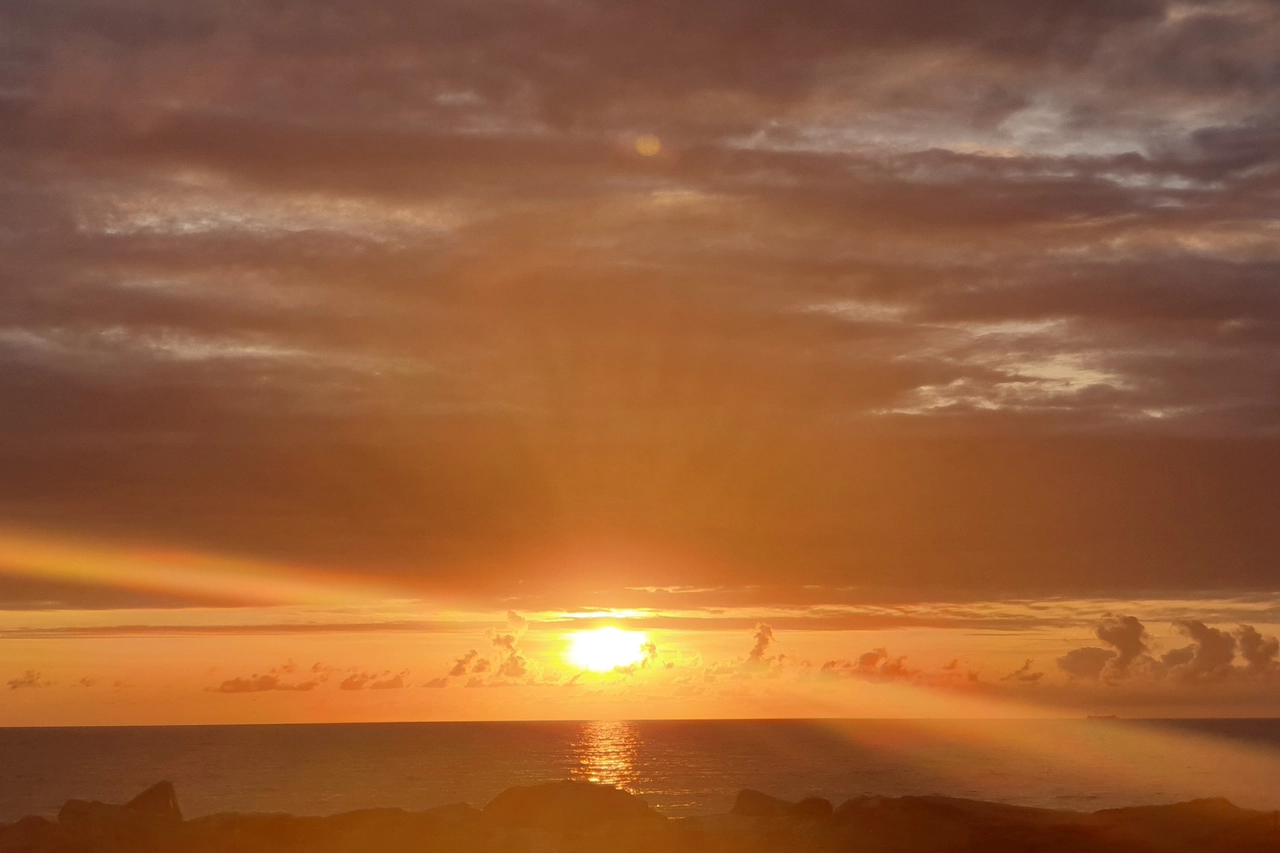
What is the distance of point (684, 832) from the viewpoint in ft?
165

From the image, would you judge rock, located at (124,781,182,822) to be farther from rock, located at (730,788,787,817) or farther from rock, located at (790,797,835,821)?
rock, located at (790,797,835,821)

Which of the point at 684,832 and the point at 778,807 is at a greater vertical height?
the point at 778,807

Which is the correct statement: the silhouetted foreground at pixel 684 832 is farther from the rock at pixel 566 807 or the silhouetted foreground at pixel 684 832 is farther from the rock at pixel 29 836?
the rock at pixel 566 807

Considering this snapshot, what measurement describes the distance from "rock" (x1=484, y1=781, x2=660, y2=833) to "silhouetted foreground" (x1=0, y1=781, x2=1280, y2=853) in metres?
0.83

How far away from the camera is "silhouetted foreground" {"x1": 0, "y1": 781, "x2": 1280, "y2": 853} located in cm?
4719

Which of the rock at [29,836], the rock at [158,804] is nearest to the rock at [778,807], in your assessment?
the rock at [158,804]

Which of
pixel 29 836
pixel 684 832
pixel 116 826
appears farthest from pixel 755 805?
pixel 29 836

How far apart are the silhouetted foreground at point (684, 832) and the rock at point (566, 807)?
83cm

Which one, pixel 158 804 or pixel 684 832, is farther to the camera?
pixel 158 804

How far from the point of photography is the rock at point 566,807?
55156 millimetres

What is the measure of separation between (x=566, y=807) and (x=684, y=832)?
25.9 feet

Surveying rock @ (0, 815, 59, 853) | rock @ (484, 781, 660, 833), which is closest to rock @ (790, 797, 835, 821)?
rock @ (484, 781, 660, 833)

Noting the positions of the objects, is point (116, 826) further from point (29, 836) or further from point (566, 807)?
point (566, 807)

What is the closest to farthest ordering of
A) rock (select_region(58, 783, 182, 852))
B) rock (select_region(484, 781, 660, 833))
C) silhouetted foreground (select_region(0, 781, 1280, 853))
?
silhouetted foreground (select_region(0, 781, 1280, 853)) < rock (select_region(58, 783, 182, 852)) < rock (select_region(484, 781, 660, 833))
